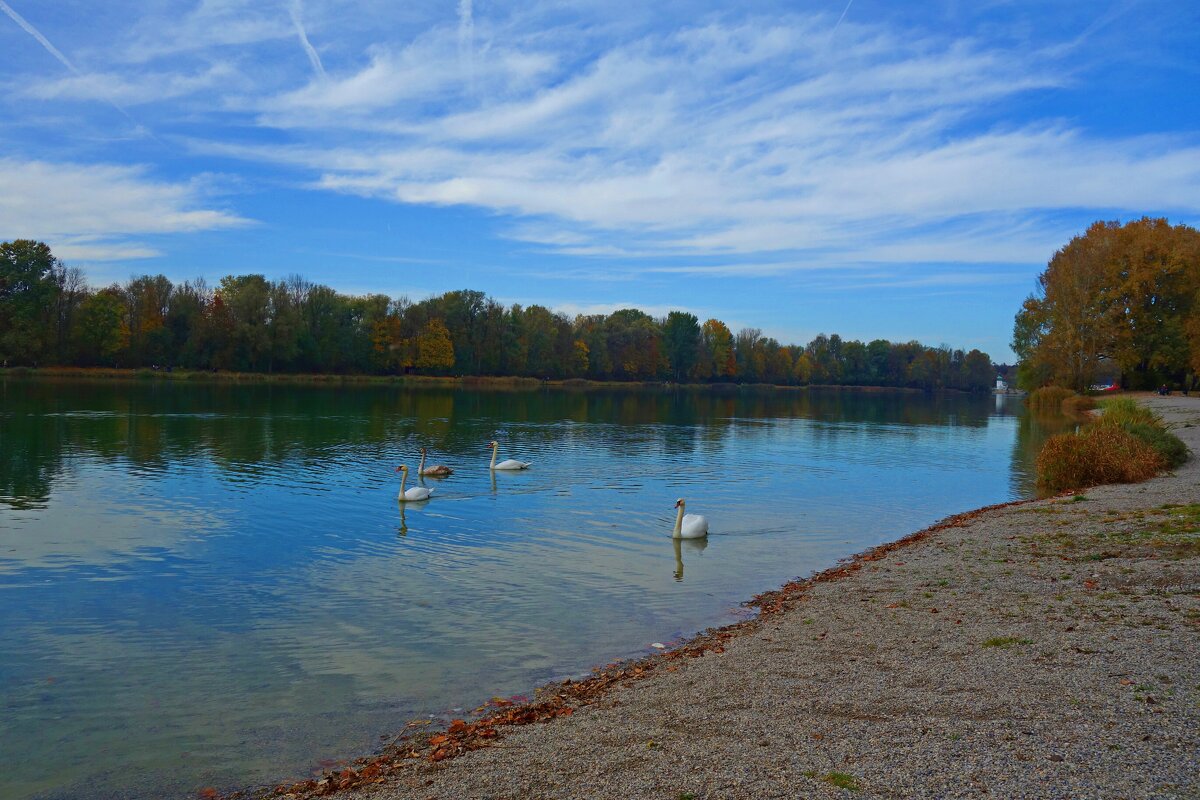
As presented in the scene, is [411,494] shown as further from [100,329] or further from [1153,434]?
[100,329]

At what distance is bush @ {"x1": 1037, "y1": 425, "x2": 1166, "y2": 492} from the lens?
85.1 ft

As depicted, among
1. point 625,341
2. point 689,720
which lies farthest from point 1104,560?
point 625,341

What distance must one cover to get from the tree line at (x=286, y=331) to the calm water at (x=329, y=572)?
62.1 meters

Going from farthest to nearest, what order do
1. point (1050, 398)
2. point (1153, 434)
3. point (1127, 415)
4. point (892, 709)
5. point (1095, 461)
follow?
point (1050, 398), point (1127, 415), point (1153, 434), point (1095, 461), point (892, 709)

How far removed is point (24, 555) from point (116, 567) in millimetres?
2288

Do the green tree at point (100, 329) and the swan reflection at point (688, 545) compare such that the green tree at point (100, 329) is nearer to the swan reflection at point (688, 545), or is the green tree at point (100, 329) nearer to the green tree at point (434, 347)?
the green tree at point (434, 347)

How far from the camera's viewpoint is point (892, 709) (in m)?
7.75

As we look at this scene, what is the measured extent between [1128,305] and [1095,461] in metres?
60.5

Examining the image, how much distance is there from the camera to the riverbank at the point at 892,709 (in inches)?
244

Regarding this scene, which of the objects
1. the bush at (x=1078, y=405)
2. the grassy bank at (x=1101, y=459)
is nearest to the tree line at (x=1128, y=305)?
the bush at (x=1078, y=405)

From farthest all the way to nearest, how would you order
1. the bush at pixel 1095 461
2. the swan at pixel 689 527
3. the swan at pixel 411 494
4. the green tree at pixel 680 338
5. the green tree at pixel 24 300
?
1. the green tree at pixel 680 338
2. the green tree at pixel 24 300
3. the bush at pixel 1095 461
4. the swan at pixel 411 494
5. the swan at pixel 689 527

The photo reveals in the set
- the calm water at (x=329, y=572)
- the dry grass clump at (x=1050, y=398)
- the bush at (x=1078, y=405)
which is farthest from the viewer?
the dry grass clump at (x=1050, y=398)

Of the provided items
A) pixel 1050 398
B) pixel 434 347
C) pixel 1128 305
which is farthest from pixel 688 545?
pixel 434 347

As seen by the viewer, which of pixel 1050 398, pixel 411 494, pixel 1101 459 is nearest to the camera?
pixel 411 494
